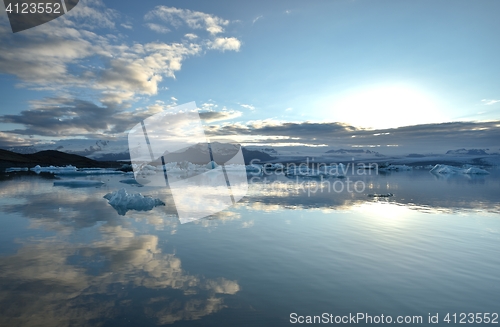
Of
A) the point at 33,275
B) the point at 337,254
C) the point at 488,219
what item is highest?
the point at 33,275

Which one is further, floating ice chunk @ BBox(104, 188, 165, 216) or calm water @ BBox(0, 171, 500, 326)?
floating ice chunk @ BBox(104, 188, 165, 216)

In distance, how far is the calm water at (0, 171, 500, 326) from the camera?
465 cm

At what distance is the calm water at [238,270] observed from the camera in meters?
4.65

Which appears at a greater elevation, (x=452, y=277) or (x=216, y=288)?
(x=216, y=288)

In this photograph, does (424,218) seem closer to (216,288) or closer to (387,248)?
(387,248)

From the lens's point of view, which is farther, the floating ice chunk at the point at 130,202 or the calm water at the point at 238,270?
the floating ice chunk at the point at 130,202

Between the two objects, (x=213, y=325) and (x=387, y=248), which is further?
(x=387, y=248)

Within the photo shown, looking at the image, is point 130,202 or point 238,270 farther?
point 130,202

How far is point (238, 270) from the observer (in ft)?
20.8

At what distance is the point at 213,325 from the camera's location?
4.20 meters

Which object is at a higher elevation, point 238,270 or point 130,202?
point 130,202

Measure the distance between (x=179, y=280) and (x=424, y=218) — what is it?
11449 mm

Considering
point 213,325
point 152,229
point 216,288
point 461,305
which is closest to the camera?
point 213,325

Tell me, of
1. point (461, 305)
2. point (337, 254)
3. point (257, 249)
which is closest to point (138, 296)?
point (257, 249)
